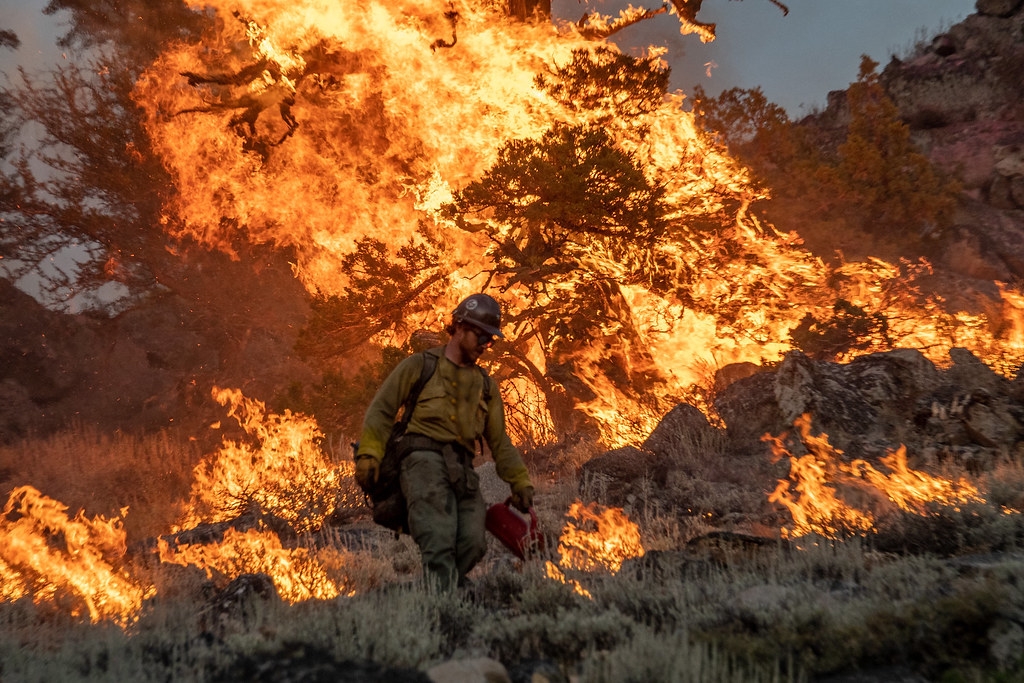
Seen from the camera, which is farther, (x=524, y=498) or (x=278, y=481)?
(x=278, y=481)

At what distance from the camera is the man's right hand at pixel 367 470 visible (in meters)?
4.69

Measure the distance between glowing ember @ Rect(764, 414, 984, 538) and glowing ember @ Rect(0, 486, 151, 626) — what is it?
15.5 feet

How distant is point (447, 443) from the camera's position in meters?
5.09

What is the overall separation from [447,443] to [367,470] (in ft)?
1.97

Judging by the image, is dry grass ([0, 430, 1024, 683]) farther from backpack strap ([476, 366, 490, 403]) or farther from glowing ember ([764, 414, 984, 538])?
backpack strap ([476, 366, 490, 403])

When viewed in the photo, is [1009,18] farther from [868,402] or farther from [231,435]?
[231,435]

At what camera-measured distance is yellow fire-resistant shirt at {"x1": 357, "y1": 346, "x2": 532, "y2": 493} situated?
193 inches

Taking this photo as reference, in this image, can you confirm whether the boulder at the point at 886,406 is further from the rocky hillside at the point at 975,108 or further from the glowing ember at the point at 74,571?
the rocky hillside at the point at 975,108

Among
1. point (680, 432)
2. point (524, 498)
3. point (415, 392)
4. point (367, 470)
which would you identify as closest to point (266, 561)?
point (367, 470)

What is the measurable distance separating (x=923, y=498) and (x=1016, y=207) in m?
16.7

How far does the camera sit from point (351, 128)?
42.8 ft

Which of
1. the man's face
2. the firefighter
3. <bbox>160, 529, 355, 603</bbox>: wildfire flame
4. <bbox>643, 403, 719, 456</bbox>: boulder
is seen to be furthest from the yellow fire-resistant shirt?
<bbox>643, 403, 719, 456</bbox>: boulder

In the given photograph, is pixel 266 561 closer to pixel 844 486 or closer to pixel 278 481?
pixel 278 481

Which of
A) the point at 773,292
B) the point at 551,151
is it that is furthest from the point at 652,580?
the point at 773,292
